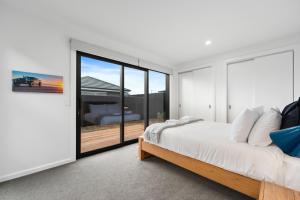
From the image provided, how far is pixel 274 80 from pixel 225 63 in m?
1.13

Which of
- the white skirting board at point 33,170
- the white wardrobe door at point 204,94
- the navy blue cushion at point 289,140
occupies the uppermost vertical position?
the white wardrobe door at point 204,94

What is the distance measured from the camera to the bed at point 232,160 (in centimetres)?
122

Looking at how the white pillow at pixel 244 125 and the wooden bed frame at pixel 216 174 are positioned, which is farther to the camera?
the white pillow at pixel 244 125

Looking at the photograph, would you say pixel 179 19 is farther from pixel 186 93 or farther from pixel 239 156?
pixel 186 93

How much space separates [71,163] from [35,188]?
27.7 inches

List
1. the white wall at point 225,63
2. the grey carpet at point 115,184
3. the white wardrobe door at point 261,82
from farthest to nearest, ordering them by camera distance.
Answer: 1. the white wardrobe door at point 261,82
2. the white wall at point 225,63
3. the grey carpet at point 115,184

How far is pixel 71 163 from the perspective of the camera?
2.46 m

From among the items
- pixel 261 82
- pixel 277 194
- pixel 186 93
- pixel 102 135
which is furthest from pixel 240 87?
pixel 102 135

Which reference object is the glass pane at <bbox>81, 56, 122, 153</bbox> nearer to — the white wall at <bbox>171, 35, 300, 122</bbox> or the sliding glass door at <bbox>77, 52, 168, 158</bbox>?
the sliding glass door at <bbox>77, 52, 168, 158</bbox>

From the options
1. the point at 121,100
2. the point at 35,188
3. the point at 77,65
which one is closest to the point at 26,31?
the point at 77,65

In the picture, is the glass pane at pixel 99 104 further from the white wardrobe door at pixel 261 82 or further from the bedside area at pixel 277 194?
the white wardrobe door at pixel 261 82

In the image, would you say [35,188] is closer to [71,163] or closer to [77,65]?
[71,163]

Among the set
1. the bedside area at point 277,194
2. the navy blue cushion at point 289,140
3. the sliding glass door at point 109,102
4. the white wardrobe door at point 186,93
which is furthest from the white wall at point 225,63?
the bedside area at point 277,194

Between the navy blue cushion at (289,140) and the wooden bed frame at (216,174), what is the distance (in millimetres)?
413
